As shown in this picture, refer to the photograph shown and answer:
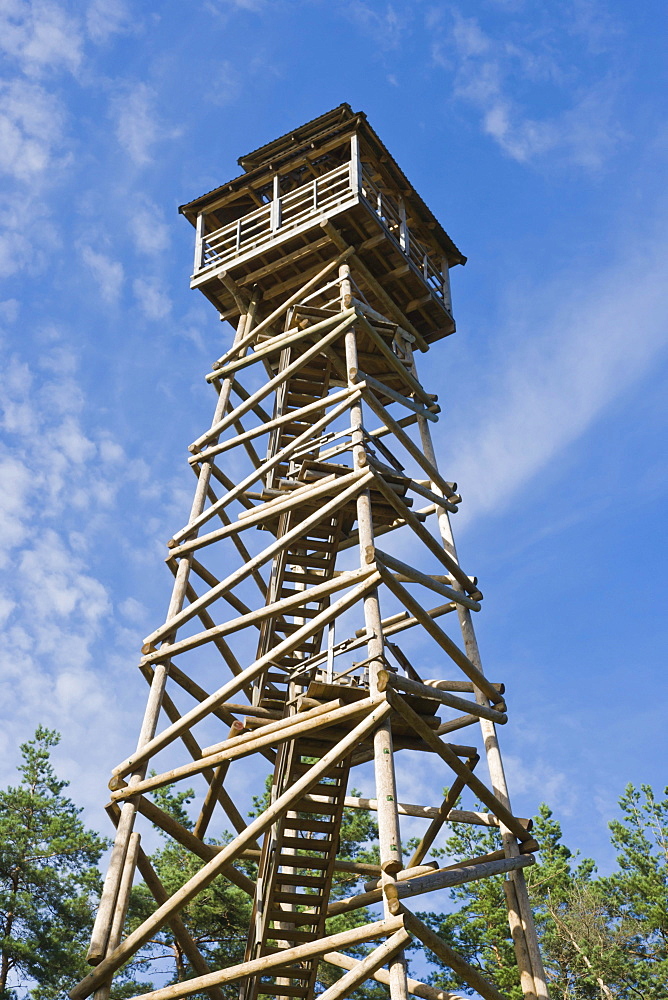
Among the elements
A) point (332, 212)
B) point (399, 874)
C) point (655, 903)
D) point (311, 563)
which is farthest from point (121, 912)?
point (655, 903)

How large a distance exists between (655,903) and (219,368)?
47.0 ft

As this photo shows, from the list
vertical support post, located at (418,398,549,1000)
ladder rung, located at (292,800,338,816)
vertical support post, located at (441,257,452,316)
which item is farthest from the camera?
vertical support post, located at (441,257,452,316)

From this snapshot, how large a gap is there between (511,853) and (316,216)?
29.4 feet

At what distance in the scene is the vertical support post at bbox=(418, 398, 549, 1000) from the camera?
8.94 metres

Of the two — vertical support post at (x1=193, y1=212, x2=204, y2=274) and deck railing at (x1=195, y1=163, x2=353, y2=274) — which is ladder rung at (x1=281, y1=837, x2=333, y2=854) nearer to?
deck railing at (x1=195, y1=163, x2=353, y2=274)

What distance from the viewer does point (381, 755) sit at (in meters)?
7.79

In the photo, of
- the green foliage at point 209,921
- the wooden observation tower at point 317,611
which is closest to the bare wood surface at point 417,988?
the wooden observation tower at point 317,611

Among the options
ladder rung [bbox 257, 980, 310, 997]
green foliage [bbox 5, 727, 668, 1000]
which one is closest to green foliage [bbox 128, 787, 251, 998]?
green foliage [bbox 5, 727, 668, 1000]

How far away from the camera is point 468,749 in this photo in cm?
1025

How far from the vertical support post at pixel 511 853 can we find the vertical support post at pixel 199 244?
564cm

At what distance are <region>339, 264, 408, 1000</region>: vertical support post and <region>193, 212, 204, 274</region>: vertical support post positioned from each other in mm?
5457

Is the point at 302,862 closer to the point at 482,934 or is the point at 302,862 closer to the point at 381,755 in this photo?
the point at 381,755

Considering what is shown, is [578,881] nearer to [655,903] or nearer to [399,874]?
[655,903]

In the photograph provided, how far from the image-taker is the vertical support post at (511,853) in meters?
8.94
